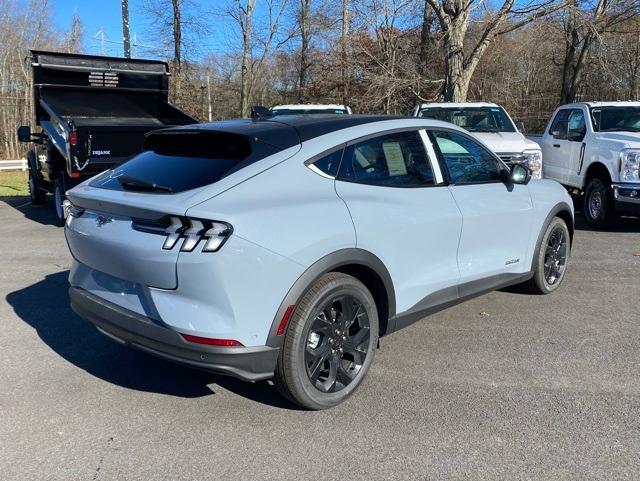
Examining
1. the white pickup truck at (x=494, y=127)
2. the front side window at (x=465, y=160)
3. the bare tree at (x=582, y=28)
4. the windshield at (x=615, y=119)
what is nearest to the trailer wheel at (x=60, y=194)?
the white pickup truck at (x=494, y=127)

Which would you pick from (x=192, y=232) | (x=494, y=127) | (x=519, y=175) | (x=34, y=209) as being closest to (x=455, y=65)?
(x=494, y=127)

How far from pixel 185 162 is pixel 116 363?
1.67 meters

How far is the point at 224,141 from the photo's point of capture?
11.9 feet

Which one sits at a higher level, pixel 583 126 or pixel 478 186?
pixel 583 126

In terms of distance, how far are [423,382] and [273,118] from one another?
2.12 meters

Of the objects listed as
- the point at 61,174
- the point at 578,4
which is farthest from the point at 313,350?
the point at 578,4

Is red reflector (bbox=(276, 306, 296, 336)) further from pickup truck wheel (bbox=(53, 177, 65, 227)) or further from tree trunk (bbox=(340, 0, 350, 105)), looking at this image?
tree trunk (bbox=(340, 0, 350, 105))

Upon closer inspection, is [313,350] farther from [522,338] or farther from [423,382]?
[522,338]

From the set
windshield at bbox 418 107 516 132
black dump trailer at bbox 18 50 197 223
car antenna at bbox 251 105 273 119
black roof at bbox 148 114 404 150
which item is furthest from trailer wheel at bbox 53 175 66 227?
black roof at bbox 148 114 404 150

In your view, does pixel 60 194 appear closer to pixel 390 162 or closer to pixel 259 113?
pixel 259 113

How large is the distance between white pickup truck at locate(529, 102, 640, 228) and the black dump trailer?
697 cm

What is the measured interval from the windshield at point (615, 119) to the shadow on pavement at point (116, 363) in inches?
329

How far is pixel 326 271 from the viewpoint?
341 cm

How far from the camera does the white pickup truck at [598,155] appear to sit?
8.71m
